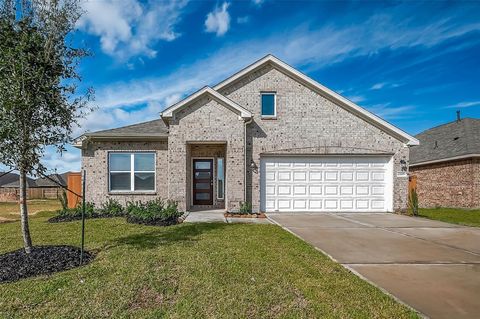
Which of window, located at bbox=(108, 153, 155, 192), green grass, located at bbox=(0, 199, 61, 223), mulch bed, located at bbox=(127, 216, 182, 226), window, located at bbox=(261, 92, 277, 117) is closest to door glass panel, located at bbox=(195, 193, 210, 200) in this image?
window, located at bbox=(108, 153, 155, 192)

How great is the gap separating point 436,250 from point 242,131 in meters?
7.84

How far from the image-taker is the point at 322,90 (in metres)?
12.9

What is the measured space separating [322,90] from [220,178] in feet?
20.7

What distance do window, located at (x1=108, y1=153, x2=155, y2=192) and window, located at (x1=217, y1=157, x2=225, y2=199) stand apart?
307 cm

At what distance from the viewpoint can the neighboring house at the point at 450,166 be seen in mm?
16078

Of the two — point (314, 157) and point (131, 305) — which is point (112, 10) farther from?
point (314, 157)

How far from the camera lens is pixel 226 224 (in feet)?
31.0

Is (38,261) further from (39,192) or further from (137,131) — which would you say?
(39,192)

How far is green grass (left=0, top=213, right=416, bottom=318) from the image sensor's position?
3469 mm

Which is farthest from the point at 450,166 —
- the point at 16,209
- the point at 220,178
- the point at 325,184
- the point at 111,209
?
the point at 16,209

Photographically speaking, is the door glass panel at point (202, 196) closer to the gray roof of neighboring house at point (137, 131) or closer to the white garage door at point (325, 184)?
the white garage door at point (325, 184)

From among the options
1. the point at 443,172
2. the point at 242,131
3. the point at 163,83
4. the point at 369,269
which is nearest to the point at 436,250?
the point at 369,269

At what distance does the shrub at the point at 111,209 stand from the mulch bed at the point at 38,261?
19.2 ft

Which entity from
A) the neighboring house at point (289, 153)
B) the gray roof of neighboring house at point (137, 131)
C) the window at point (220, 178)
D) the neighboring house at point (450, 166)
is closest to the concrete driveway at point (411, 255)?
the neighboring house at point (289, 153)
